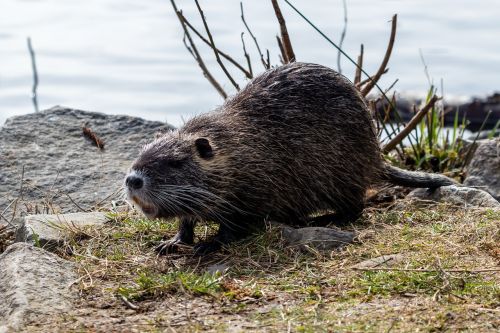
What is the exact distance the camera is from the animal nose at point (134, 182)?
5156mm

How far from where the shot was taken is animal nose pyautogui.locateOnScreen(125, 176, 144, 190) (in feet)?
16.9

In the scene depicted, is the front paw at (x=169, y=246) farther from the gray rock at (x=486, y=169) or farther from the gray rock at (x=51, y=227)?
the gray rock at (x=486, y=169)

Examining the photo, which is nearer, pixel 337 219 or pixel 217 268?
pixel 217 268

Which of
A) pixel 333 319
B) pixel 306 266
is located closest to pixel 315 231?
pixel 306 266

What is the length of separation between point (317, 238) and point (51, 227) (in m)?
1.52

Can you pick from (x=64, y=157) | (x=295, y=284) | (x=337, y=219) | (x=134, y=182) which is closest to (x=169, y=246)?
(x=134, y=182)

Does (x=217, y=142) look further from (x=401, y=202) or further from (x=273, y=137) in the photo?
(x=401, y=202)

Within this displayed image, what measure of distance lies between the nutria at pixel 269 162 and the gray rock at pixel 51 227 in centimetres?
54

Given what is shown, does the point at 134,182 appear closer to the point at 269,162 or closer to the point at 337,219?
the point at 269,162

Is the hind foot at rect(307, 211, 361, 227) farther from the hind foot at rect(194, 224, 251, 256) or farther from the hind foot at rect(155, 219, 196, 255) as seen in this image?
the hind foot at rect(155, 219, 196, 255)

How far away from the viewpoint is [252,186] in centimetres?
551

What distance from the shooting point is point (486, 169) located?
7.03 metres

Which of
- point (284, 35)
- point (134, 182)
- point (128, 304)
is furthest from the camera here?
point (284, 35)

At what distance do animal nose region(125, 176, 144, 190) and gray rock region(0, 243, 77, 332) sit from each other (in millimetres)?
541
